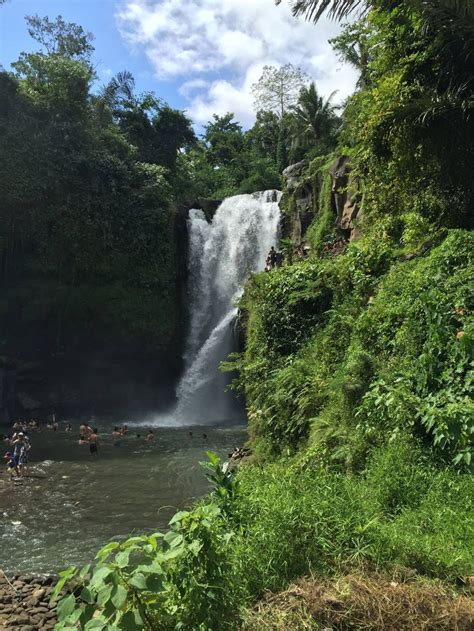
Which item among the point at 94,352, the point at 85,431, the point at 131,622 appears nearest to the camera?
the point at 131,622

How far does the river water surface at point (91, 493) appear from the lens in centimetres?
855

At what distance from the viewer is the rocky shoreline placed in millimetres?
5934

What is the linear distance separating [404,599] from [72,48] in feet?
142

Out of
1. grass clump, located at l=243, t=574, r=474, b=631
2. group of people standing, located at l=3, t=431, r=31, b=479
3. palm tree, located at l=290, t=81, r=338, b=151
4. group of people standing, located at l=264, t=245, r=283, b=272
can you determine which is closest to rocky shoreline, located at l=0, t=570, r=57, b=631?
grass clump, located at l=243, t=574, r=474, b=631

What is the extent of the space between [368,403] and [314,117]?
119ft

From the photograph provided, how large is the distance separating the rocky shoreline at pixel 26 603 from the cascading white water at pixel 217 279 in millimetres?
17070

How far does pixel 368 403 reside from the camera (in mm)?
6070

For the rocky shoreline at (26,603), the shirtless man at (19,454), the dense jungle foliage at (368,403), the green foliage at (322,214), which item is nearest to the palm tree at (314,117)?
the green foliage at (322,214)

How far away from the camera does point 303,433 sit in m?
8.13

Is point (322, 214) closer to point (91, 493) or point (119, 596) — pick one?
point (91, 493)

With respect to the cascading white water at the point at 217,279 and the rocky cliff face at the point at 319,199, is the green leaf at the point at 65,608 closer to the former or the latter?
the rocky cliff face at the point at 319,199

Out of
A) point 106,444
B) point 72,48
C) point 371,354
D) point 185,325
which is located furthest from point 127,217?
point 371,354

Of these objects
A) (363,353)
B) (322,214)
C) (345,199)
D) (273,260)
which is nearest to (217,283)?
(273,260)

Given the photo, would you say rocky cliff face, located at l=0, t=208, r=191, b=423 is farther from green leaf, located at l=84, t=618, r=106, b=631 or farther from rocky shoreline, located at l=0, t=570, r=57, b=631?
green leaf, located at l=84, t=618, r=106, b=631
